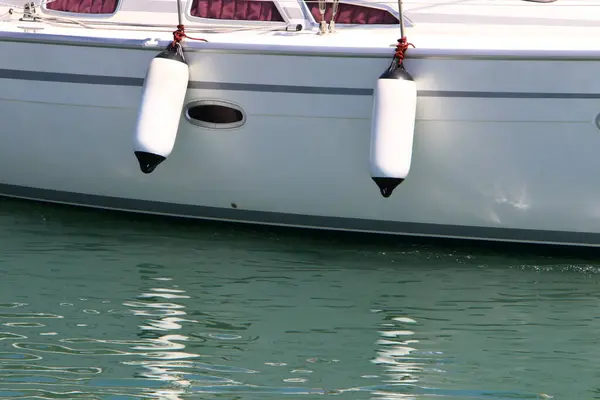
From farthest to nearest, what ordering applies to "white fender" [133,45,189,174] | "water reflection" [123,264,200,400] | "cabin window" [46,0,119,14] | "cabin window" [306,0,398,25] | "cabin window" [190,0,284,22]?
"cabin window" [46,0,119,14] < "cabin window" [190,0,284,22] < "cabin window" [306,0,398,25] < "white fender" [133,45,189,174] < "water reflection" [123,264,200,400]

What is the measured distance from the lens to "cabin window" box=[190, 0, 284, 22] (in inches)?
271

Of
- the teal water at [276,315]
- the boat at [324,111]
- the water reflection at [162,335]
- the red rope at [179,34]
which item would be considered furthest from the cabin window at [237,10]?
the water reflection at [162,335]

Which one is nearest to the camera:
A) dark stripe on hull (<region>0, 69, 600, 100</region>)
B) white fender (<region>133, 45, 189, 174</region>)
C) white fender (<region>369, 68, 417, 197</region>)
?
white fender (<region>369, 68, 417, 197</region>)

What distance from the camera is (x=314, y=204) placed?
22.3 ft

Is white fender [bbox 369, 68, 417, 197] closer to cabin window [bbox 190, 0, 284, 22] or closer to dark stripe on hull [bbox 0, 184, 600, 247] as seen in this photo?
dark stripe on hull [bbox 0, 184, 600, 247]

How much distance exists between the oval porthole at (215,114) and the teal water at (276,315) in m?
0.77

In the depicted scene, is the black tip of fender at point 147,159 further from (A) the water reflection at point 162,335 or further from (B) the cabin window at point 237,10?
(B) the cabin window at point 237,10

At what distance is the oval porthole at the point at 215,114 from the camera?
6.58 m

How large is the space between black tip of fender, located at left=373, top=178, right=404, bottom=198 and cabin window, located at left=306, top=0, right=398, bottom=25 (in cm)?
123

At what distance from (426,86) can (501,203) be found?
34.7 inches

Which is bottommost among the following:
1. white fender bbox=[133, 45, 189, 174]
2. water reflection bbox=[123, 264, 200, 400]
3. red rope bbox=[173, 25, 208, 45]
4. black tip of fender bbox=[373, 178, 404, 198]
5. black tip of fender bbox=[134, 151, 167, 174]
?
water reflection bbox=[123, 264, 200, 400]

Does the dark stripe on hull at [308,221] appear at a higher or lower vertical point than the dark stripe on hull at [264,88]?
lower

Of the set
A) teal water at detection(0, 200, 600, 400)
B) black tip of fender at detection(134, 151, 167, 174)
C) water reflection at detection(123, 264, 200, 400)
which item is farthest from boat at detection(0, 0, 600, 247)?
water reflection at detection(123, 264, 200, 400)

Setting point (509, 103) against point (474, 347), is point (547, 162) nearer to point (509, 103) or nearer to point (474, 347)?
point (509, 103)
